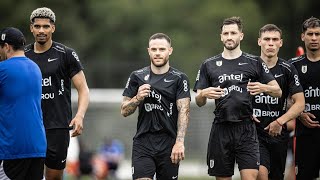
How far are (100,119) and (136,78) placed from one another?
76.6 feet

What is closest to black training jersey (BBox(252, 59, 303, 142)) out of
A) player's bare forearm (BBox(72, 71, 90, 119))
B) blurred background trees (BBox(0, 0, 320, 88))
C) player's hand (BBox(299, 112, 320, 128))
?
player's hand (BBox(299, 112, 320, 128))

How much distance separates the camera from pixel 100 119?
121 feet

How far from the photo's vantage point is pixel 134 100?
1338 cm

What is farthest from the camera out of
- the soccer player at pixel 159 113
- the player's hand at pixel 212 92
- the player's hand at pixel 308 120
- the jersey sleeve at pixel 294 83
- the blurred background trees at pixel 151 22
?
the blurred background trees at pixel 151 22

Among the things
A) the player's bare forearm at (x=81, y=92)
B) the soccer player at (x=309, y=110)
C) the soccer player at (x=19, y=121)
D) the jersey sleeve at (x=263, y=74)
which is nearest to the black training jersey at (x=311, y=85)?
the soccer player at (x=309, y=110)

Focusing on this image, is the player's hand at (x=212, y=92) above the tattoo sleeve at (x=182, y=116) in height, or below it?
above

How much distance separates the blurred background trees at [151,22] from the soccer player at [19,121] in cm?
3246

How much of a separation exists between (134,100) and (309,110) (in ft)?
9.45

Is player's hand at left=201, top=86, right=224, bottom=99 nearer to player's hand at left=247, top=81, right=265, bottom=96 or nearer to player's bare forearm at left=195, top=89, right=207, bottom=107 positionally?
player's bare forearm at left=195, top=89, right=207, bottom=107

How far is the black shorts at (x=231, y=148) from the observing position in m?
13.4

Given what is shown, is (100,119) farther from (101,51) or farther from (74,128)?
(74,128)

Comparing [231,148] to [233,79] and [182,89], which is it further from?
[182,89]

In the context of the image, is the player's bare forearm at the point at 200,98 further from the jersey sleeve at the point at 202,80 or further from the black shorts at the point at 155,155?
the black shorts at the point at 155,155

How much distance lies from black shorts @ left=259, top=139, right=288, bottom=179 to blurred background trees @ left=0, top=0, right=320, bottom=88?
29.8 metres
